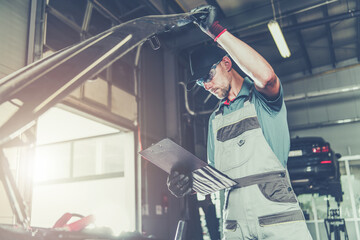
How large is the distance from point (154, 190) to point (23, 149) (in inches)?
105

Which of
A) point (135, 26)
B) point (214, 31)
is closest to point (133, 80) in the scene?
point (214, 31)

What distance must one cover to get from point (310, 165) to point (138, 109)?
287 cm

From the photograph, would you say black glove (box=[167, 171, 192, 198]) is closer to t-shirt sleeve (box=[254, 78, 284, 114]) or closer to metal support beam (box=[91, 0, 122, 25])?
t-shirt sleeve (box=[254, 78, 284, 114])

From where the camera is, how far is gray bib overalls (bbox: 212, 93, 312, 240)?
1525mm

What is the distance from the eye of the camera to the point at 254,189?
1.62m

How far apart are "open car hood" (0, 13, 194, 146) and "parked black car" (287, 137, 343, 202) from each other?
5.28m

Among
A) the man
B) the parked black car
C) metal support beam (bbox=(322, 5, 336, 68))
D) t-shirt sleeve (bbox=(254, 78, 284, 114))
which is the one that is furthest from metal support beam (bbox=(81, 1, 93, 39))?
metal support beam (bbox=(322, 5, 336, 68))

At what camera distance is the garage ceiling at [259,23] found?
4242mm

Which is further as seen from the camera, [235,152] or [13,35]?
[13,35]

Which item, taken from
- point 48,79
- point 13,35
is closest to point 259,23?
point 13,35

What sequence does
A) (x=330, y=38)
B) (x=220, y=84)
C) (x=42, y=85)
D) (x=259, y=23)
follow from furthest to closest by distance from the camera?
(x=330, y=38) → (x=259, y=23) → (x=220, y=84) → (x=42, y=85)

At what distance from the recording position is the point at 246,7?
19.1ft

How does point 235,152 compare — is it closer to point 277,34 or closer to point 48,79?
point 48,79

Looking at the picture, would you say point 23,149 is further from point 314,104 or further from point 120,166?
point 314,104
